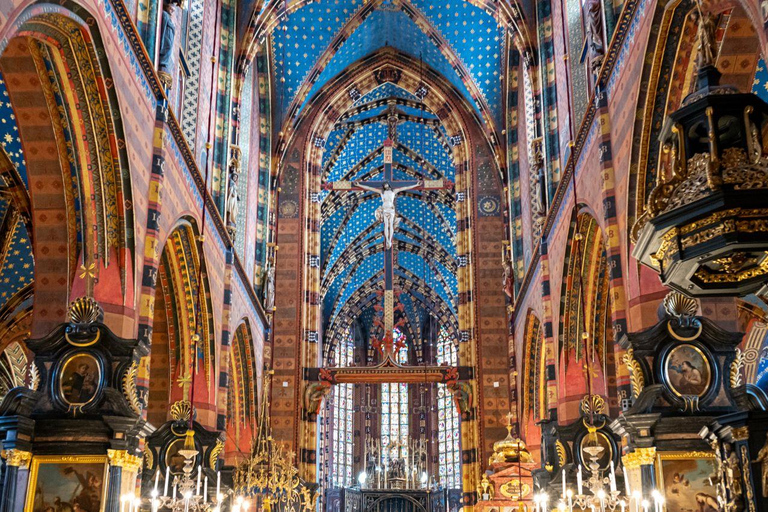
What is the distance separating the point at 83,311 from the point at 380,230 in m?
26.3

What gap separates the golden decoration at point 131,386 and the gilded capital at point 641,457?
19.6 feet

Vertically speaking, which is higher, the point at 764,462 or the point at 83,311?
the point at 83,311

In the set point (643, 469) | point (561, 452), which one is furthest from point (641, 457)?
point (561, 452)

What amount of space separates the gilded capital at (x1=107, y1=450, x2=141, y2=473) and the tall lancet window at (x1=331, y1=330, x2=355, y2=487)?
2867 centimetres

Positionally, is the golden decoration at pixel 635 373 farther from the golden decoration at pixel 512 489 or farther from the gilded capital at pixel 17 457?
the golden decoration at pixel 512 489

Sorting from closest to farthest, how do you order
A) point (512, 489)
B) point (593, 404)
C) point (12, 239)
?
point (593, 404)
point (12, 239)
point (512, 489)

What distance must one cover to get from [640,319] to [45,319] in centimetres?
756

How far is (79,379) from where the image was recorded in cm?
1061

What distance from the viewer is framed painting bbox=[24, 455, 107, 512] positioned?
33.2 ft

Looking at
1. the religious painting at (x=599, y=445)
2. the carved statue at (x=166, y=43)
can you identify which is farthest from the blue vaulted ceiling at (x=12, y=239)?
the religious painting at (x=599, y=445)

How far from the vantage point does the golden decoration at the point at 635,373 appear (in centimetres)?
1027

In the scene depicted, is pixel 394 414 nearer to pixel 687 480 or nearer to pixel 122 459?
pixel 122 459

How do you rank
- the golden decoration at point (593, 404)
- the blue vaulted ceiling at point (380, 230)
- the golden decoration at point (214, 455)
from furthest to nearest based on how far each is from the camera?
the blue vaulted ceiling at point (380, 230) < the golden decoration at point (214, 455) < the golden decoration at point (593, 404)

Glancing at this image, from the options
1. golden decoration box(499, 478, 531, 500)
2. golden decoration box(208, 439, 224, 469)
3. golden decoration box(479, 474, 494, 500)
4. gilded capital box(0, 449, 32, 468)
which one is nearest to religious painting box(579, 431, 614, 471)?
golden decoration box(499, 478, 531, 500)
